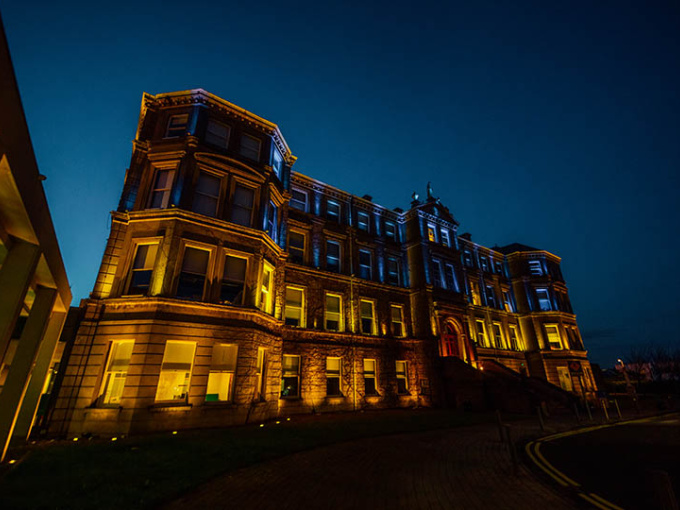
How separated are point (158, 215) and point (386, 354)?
16866mm

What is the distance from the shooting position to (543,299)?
34.7m

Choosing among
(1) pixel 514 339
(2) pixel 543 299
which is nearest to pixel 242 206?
(1) pixel 514 339

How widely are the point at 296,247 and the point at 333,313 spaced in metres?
5.34

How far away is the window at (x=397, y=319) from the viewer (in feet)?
78.6

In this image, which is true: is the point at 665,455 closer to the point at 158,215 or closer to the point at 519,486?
the point at 519,486

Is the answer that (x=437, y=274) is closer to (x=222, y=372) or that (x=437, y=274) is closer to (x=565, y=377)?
(x=565, y=377)

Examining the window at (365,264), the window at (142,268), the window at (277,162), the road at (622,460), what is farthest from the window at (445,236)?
the window at (142,268)

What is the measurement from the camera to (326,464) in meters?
7.65

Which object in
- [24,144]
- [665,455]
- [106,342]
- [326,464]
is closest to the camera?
[24,144]

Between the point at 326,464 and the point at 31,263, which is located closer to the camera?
the point at 31,263

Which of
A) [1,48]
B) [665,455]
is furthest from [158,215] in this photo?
[665,455]

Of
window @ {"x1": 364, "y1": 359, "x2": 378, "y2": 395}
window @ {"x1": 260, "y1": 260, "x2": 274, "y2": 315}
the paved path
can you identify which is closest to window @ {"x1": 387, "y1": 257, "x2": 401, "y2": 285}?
window @ {"x1": 364, "y1": 359, "x2": 378, "y2": 395}

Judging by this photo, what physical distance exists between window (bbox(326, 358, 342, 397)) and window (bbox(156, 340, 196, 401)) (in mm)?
9033

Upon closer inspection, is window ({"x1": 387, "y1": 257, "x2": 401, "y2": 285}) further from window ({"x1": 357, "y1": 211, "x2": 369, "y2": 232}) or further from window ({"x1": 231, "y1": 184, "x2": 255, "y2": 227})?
window ({"x1": 231, "y1": 184, "x2": 255, "y2": 227})
